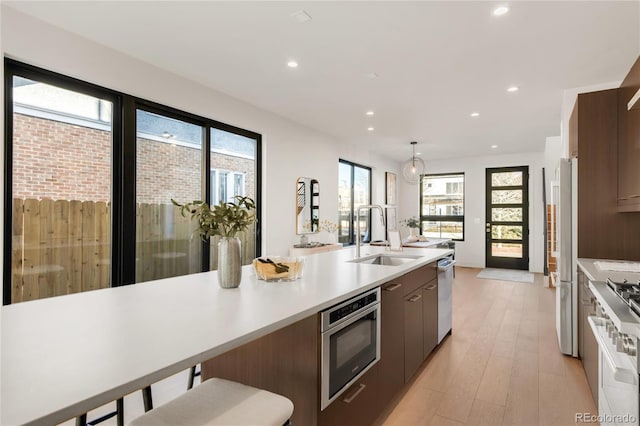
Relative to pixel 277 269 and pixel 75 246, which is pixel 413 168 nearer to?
pixel 277 269

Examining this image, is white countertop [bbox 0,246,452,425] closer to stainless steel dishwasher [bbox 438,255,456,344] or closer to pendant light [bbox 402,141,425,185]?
stainless steel dishwasher [bbox 438,255,456,344]

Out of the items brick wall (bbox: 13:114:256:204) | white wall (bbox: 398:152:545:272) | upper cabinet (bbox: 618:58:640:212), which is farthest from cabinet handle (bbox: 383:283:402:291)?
white wall (bbox: 398:152:545:272)

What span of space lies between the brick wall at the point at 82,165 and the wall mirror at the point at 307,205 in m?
1.77

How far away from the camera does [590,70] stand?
3219mm

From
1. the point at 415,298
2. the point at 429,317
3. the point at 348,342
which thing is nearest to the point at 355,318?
the point at 348,342

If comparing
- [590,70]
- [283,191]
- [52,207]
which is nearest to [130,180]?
[52,207]

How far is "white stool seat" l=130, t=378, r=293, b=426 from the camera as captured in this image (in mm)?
1024

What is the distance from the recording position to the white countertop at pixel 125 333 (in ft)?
2.40

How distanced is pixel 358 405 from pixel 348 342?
14.0 inches

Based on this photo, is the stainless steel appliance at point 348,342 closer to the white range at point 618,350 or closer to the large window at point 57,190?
the white range at point 618,350

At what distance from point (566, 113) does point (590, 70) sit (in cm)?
71

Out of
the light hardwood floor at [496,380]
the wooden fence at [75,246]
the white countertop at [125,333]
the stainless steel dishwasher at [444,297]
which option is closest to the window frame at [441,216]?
→ the light hardwood floor at [496,380]

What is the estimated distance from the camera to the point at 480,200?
8148 millimetres

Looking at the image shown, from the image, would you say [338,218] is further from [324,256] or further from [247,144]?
[324,256]
